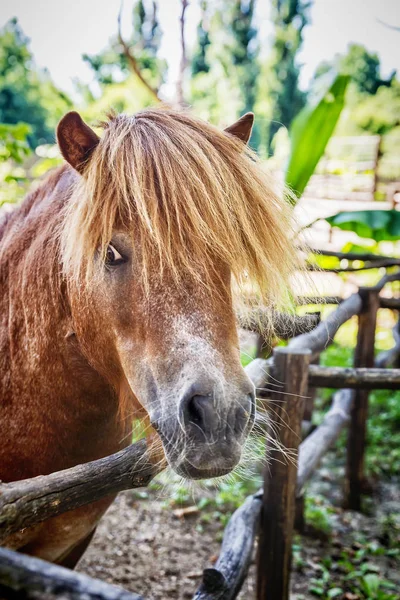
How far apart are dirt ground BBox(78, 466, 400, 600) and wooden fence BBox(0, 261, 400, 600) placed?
250 mm

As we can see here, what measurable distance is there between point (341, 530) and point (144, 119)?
338cm

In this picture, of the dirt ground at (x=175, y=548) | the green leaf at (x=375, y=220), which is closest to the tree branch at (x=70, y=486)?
the dirt ground at (x=175, y=548)

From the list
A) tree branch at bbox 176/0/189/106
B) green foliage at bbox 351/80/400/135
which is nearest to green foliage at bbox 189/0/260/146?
green foliage at bbox 351/80/400/135

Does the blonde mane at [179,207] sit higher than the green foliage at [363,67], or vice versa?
the green foliage at [363,67]

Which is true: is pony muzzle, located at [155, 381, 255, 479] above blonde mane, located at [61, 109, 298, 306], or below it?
below

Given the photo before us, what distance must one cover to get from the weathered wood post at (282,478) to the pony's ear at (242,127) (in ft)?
3.23

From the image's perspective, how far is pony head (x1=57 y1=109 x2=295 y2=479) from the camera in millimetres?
1064

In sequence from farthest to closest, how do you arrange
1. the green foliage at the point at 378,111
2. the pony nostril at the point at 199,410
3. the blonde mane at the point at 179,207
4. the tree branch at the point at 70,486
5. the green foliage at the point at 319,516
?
the green foliage at the point at 378,111
the green foliage at the point at 319,516
the blonde mane at the point at 179,207
the pony nostril at the point at 199,410
the tree branch at the point at 70,486

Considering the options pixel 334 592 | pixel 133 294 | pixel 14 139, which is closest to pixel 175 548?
pixel 334 592

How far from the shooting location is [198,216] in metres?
1.26

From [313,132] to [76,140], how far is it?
3.62 m

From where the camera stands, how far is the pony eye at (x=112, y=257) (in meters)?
1.30

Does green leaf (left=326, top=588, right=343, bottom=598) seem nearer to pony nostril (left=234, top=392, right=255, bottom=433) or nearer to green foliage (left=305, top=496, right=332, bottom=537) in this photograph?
green foliage (left=305, top=496, right=332, bottom=537)

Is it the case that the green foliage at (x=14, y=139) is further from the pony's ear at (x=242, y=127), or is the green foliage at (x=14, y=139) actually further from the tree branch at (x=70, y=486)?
the tree branch at (x=70, y=486)
